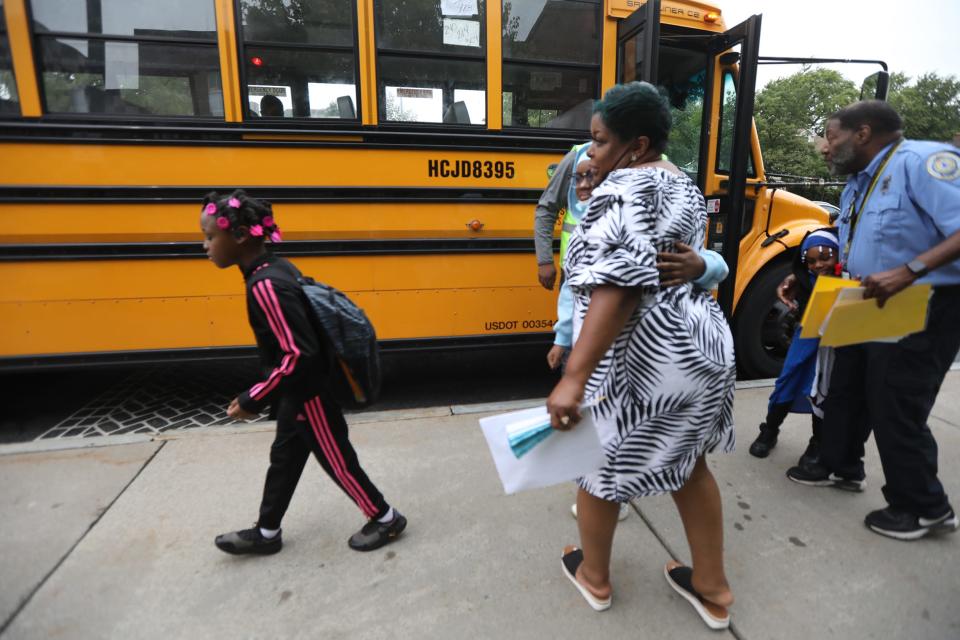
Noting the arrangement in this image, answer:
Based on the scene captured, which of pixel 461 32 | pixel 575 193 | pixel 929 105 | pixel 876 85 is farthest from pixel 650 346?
pixel 929 105

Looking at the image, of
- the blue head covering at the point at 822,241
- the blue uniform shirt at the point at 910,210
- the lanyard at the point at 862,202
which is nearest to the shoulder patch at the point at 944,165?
the blue uniform shirt at the point at 910,210

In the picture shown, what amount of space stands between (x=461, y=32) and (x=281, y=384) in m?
2.44

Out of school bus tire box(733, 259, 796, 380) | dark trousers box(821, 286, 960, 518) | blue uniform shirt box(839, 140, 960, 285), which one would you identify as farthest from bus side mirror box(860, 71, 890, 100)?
dark trousers box(821, 286, 960, 518)

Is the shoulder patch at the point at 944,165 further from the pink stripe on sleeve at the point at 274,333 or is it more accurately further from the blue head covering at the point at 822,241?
the pink stripe on sleeve at the point at 274,333

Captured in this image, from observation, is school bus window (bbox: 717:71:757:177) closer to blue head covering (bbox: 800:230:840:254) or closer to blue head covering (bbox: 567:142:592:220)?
blue head covering (bbox: 800:230:840:254)

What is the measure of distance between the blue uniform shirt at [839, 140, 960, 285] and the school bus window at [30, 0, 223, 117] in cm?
315

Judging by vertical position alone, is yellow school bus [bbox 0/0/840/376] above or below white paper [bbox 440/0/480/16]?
below

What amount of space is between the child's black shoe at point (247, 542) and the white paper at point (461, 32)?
2.75 m

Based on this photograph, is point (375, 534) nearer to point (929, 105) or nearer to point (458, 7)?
point (458, 7)

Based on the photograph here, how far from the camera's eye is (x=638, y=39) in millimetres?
3291

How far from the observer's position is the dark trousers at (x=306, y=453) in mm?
1998

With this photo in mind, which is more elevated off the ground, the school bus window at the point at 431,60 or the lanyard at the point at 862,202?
the school bus window at the point at 431,60

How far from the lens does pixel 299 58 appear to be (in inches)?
123

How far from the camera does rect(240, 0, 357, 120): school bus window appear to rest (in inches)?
121
